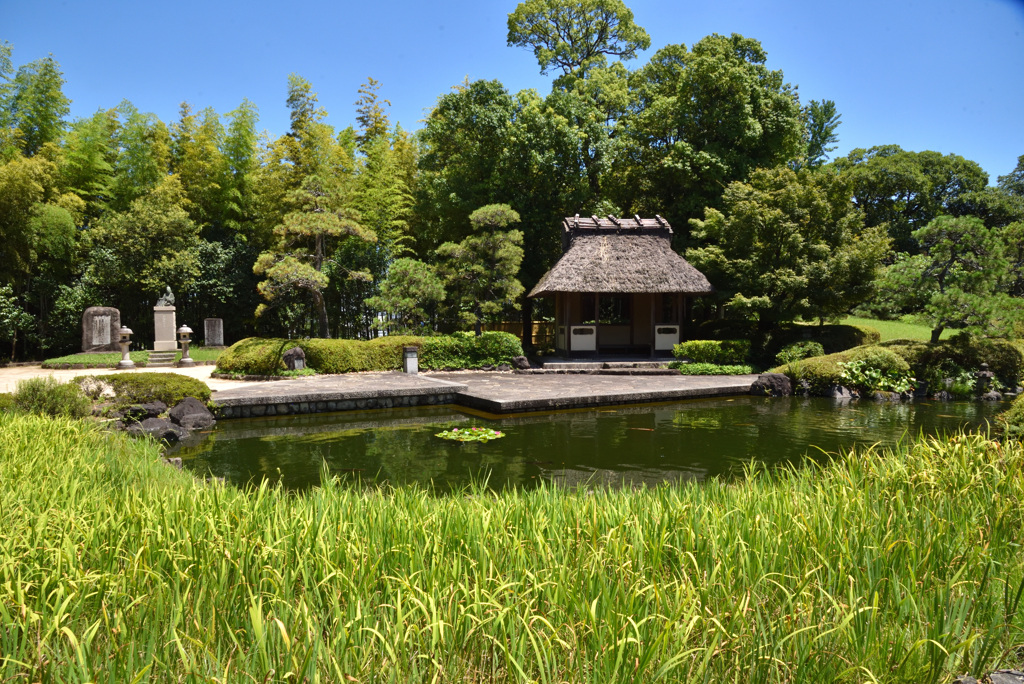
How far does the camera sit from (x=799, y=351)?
1565cm

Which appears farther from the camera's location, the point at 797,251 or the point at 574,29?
the point at 574,29

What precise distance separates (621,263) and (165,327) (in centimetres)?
1445

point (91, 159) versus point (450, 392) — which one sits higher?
point (91, 159)

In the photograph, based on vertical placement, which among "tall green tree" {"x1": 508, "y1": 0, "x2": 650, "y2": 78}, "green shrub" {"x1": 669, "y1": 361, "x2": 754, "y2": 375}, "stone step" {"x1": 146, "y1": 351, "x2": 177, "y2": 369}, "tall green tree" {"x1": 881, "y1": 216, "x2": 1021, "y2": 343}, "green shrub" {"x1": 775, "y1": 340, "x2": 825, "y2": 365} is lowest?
"green shrub" {"x1": 669, "y1": 361, "x2": 754, "y2": 375}

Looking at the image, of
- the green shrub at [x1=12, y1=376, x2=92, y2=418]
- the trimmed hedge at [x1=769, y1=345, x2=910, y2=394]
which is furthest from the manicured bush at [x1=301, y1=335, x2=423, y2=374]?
the trimmed hedge at [x1=769, y1=345, x2=910, y2=394]

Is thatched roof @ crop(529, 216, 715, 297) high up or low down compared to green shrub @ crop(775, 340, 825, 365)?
up

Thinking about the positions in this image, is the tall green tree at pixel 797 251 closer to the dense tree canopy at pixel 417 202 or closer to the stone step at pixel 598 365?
the dense tree canopy at pixel 417 202

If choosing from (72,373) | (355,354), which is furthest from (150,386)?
(72,373)

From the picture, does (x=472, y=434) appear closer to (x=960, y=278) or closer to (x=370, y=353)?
(x=370, y=353)

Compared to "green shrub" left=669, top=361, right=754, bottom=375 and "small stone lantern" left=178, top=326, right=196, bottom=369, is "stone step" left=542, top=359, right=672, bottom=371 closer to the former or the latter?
"green shrub" left=669, top=361, right=754, bottom=375

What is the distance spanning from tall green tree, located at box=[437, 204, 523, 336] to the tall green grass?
1460 centimetres

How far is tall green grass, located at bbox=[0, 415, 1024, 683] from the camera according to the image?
1.85 metres

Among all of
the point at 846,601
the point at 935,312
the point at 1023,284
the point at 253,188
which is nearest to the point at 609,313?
the point at 935,312

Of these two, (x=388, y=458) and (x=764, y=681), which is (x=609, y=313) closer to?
(x=388, y=458)
